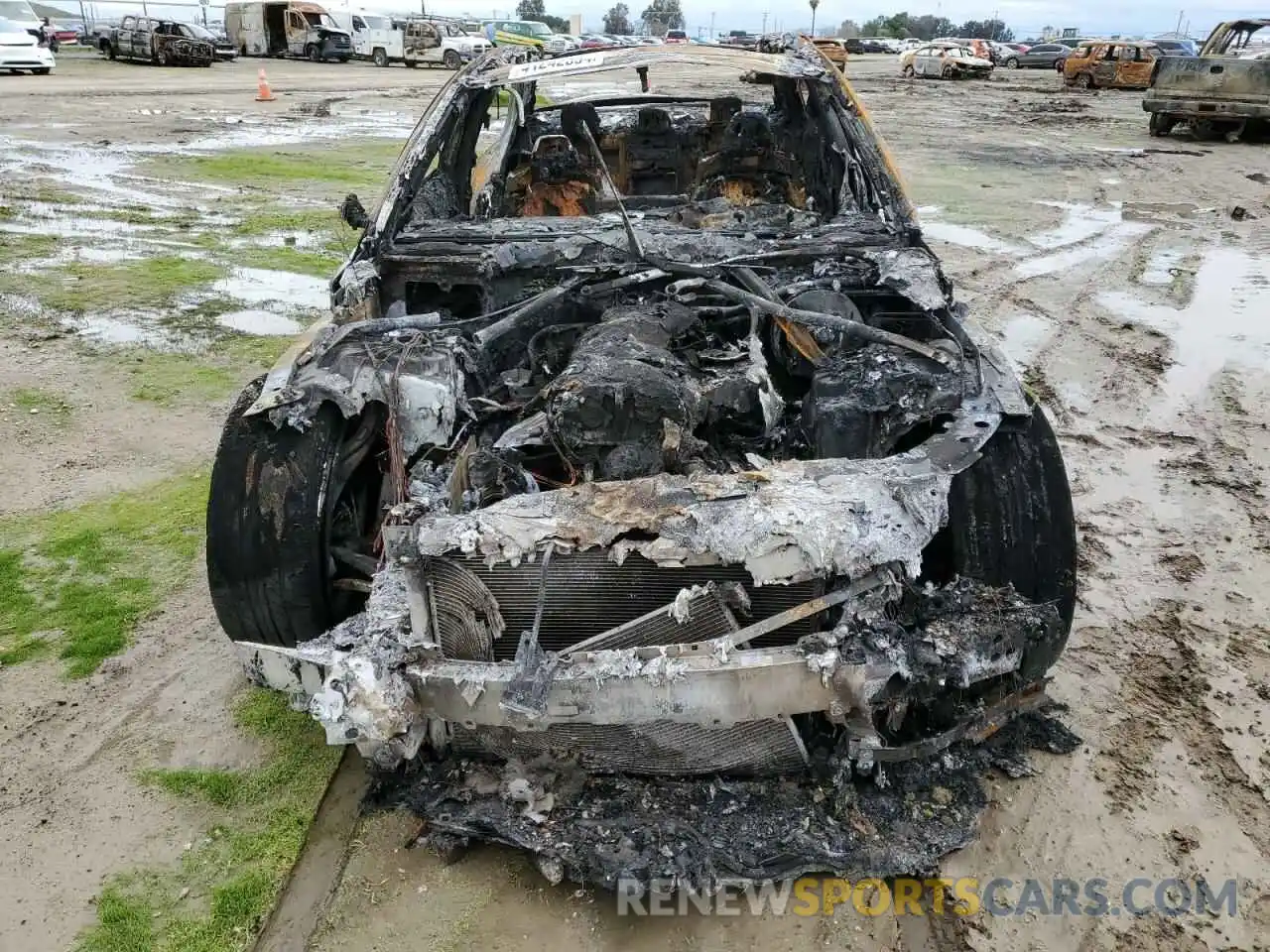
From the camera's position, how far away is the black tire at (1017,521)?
236 cm

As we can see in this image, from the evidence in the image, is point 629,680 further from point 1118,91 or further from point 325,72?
point 325,72

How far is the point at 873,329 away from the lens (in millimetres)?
2730

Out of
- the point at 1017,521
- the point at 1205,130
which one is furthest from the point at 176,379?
the point at 1205,130

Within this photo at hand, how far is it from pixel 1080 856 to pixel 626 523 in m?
1.44

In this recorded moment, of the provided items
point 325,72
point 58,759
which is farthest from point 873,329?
point 325,72

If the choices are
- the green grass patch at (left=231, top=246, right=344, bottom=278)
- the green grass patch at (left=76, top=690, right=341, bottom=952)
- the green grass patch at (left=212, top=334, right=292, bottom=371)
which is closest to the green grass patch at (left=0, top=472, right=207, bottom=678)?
the green grass patch at (left=76, top=690, right=341, bottom=952)

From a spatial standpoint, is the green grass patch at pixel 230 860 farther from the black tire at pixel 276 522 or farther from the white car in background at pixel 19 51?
the white car in background at pixel 19 51

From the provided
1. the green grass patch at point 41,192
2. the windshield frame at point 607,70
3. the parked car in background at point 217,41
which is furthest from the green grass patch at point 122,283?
the parked car in background at point 217,41

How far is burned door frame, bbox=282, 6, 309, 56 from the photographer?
2950 cm

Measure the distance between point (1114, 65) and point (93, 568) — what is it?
1002 inches

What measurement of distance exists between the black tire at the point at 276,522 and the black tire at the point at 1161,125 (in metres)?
15.2

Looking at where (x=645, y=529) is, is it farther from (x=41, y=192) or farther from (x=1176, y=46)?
(x=1176, y=46)

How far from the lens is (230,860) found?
231 centimetres

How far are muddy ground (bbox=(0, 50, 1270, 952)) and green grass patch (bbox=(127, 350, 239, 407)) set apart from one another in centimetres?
4
